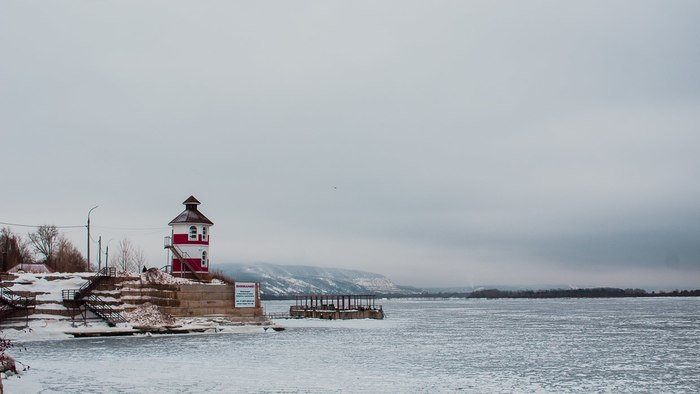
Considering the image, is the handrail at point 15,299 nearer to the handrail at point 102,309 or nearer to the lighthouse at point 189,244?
the handrail at point 102,309

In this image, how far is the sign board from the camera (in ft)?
197

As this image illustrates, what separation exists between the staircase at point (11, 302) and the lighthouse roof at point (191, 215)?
1406 centimetres

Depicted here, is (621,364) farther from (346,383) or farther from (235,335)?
(235,335)

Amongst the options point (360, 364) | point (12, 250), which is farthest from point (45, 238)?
point (360, 364)

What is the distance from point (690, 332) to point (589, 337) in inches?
430

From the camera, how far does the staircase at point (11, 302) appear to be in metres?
51.4

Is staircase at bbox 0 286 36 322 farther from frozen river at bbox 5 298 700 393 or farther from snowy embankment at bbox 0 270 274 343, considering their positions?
frozen river at bbox 5 298 700 393

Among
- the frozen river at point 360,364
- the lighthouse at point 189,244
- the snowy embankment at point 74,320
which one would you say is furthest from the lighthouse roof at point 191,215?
the frozen river at point 360,364

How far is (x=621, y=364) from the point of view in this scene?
115ft

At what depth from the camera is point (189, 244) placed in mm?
64500

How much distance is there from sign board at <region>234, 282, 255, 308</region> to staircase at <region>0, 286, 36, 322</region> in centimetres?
1462

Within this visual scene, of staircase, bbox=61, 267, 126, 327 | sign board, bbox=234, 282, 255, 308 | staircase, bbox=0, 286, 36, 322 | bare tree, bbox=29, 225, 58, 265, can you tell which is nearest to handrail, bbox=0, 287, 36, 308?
staircase, bbox=0, 286, 36, 322

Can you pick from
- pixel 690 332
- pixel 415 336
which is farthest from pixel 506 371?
pixel 690 332

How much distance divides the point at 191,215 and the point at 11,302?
55.0 ft
